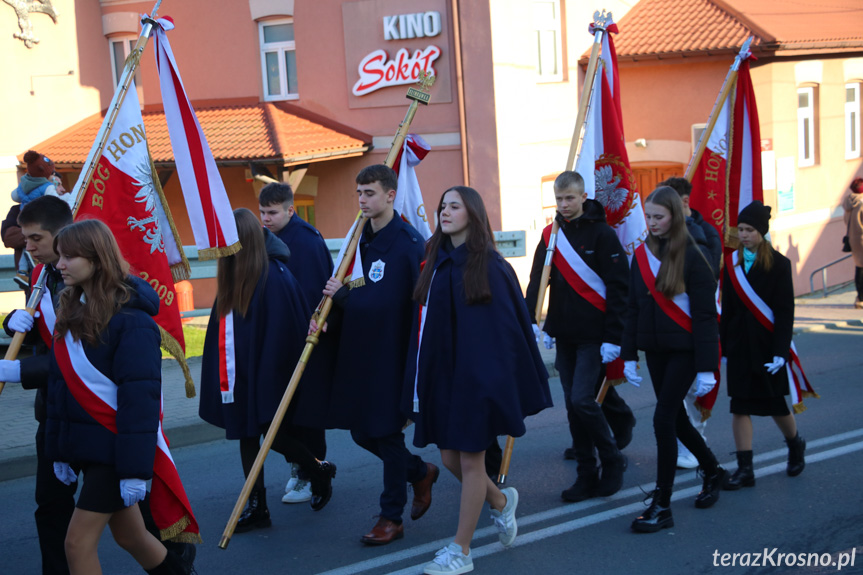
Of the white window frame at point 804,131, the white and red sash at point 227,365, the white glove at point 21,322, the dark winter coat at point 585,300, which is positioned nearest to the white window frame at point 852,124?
the white window frame at point 804,131

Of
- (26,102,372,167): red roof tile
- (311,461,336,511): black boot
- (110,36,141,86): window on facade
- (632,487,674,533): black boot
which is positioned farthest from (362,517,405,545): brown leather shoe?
(110,36,141,86): window on facade

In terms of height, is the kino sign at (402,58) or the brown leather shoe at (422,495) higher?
the kino sign at (402,58)

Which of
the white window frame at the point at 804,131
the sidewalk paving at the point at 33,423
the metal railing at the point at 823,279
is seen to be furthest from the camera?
the white window frame at the point at 804,131

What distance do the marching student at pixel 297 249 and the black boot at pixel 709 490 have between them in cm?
229

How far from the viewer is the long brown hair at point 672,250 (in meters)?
5.08

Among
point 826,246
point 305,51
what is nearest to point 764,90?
point 826,246

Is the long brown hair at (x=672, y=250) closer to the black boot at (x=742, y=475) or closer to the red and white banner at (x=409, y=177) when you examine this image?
the black boot at (x=742, y=475)

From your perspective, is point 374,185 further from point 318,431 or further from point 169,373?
point 169,373

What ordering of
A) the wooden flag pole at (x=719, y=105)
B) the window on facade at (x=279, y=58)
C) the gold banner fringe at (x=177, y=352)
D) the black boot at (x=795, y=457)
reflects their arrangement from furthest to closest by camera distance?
the window on facade at (x=279, y=58)
the wooden flag pole at (x=719, y=105)
the black boot at (x=795, y=457)
the gold banner fringe at (x=177, y=352)

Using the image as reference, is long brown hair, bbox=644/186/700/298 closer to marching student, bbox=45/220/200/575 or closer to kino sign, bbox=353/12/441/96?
marching student, bbox=45/220/200/575

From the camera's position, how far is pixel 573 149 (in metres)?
6.68

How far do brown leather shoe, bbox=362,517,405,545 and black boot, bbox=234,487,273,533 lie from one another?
0.69 metres

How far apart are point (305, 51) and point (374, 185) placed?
1199cm

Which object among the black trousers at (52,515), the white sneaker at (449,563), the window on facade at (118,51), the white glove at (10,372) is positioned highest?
the window on facade at (118,51)
